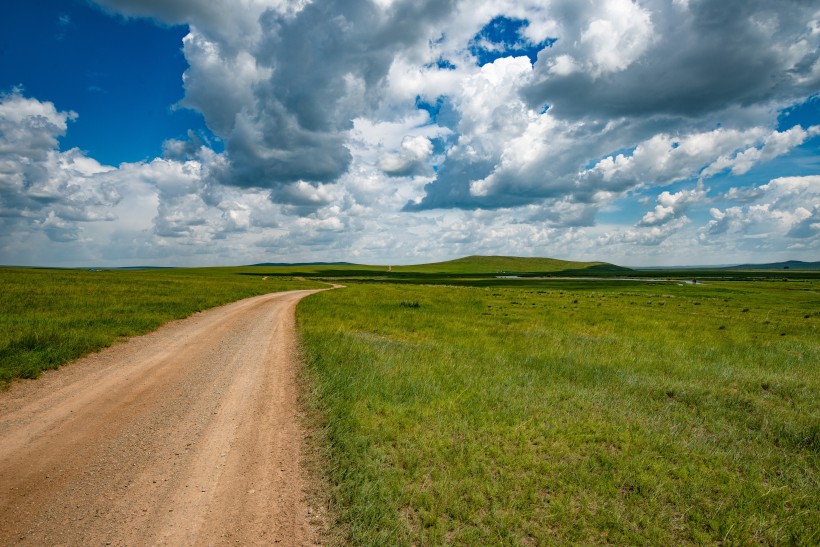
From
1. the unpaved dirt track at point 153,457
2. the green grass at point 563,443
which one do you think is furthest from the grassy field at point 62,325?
the green grass at point 563,443

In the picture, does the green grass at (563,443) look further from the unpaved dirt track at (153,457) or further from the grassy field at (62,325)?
the grassy field at (62,325)

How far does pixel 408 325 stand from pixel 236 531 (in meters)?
21.0

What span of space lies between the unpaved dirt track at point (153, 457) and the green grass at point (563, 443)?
114cm

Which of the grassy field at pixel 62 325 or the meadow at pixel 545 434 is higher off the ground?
the grassy field at pixel 62 325

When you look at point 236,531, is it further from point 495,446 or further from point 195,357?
point 195,357

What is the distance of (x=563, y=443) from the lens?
9227 mm

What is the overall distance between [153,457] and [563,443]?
8872mm

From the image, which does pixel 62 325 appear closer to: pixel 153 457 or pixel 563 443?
pixel 153 457

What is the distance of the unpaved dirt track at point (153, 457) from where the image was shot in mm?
5621

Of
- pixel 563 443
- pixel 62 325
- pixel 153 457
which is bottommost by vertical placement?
pixel 563 443

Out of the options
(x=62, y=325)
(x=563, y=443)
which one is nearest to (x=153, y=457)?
(x=563, y=443)

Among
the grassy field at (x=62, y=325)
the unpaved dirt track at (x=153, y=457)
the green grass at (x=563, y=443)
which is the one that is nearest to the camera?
the unpaved dirt track at (x=153, y=457)

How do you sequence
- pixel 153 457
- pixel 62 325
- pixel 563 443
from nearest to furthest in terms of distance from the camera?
pixel 153 457, pixel 563 443, pixel 62 325

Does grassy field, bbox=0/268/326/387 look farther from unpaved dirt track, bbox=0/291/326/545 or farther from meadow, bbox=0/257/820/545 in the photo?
unpaved dirt track, bbox=0/291/326/545
